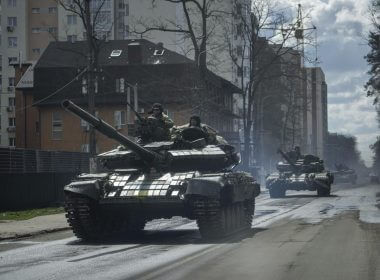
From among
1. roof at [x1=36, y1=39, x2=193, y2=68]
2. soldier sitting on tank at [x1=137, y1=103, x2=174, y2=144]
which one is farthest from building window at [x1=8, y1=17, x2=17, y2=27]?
soldier sitting on tank at [x1=137, y1=103, x2=174, y2=144]

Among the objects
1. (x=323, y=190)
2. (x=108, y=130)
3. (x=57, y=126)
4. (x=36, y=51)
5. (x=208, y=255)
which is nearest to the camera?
(x=208, y=255)

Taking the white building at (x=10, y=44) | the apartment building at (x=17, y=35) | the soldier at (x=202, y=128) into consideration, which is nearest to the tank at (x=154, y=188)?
the soldier at (x=202, y=128)

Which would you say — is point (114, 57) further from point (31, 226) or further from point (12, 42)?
point (31, 226)

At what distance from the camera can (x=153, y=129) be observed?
17.1 metres

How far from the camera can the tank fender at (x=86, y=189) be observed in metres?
14.9

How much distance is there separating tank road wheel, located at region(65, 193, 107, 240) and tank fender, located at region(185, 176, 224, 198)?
2016 mm

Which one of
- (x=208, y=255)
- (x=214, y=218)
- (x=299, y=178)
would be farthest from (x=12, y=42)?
(x=208, y=255)

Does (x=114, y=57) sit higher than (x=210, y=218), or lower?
higher

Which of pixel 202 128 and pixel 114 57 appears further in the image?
pixel 114 57

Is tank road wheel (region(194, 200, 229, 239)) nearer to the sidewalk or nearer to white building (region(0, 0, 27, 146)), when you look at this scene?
the sidewalk

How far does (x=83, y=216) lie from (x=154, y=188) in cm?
151

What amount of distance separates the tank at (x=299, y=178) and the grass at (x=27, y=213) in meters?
13.0

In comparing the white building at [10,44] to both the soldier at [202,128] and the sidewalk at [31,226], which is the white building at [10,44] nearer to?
the sidewalk at [31,226]

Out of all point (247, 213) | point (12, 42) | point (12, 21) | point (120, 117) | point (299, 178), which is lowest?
point (247, 213)
